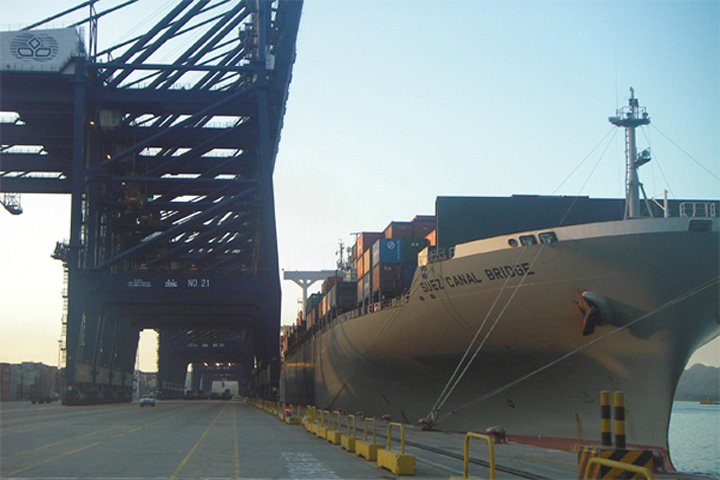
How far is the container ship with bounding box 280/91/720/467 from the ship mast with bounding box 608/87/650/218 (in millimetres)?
44

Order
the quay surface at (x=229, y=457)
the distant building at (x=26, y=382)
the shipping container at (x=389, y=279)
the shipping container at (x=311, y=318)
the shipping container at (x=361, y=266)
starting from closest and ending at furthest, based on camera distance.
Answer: the quay surface at (x=229, y=457)
the shipping container at (x=389, y=279)
the shipping container at (x=361, y=266)
the shipping container at (x=311, y=318)
the distant building at (x=26, y=382)

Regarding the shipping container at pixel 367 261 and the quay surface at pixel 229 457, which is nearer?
the quay surface at pixel 229 457

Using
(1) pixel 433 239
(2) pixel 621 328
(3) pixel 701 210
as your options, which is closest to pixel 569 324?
(2) pixel 621 328

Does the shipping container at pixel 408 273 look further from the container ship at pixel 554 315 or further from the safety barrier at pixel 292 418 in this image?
the safety barrier at pixel 292 418

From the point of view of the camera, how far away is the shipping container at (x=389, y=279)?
105 ft

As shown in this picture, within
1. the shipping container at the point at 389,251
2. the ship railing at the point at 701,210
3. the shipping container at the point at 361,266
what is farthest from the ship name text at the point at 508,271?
the shipping container at the point at 361,266

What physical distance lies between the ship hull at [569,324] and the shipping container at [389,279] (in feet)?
17.1

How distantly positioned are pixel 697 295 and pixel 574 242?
11.2ft

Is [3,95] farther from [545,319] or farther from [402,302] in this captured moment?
[545,319]

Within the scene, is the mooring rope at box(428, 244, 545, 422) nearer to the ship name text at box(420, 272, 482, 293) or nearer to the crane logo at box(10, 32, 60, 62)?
the ship name text at box(420, 272, 482, 293)

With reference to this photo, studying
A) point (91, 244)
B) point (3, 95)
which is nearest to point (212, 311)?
point (91, 244)

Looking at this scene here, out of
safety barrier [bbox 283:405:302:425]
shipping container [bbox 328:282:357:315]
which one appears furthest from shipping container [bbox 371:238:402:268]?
shipping container [bbox 328:282:357:315]

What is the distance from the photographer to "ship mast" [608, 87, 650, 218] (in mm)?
22242

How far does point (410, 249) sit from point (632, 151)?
11.8 m
